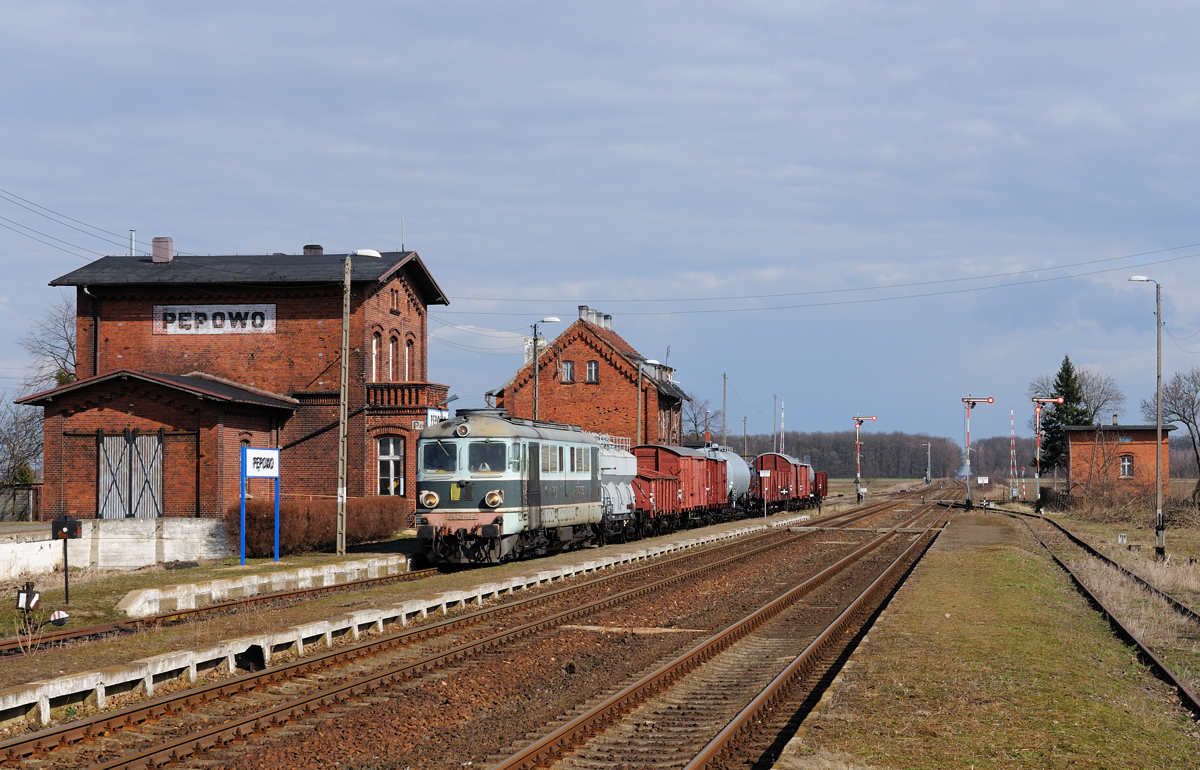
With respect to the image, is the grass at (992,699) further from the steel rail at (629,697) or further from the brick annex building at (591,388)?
the brick annex building at (591,388)

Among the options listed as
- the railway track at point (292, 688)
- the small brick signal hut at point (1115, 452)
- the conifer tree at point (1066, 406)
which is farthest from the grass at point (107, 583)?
the conifer tree at point (1066, 406)

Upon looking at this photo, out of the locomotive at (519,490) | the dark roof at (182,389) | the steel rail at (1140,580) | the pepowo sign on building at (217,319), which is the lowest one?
the steel rail at (1140,580)

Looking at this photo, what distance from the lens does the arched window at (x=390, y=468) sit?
35.9 metres

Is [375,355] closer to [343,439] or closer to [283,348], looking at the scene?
[283,348]

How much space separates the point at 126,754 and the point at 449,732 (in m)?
2.69

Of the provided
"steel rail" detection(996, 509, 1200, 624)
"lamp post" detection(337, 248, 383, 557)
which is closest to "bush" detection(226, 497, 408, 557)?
"lamp post" detection(337, 248, 383, 557)

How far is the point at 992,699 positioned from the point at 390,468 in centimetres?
2772

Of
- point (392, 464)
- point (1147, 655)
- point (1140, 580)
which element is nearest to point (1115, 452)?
point (1140, 580)

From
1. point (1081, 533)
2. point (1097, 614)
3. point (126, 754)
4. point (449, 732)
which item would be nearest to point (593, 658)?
point (449, 732)

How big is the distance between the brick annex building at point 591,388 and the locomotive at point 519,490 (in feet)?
70.3

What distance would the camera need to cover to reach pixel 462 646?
13.6m

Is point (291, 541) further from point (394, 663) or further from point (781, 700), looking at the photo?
point (781, 700)

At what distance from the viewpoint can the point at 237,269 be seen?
3750cm

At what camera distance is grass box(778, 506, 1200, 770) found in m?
8.55
